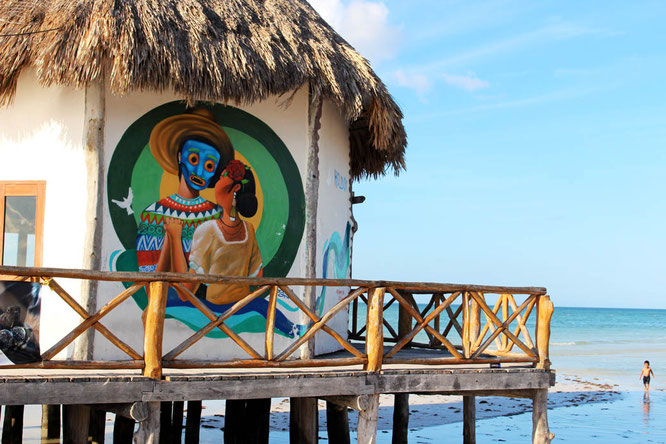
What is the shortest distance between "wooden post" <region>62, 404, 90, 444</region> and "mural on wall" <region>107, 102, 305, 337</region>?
1138 millimetres

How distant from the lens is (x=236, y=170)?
7.80 meters

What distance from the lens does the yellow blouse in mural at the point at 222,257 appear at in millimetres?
7523

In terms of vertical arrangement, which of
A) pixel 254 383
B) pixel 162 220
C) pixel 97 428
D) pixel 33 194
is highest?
pixel 33 194

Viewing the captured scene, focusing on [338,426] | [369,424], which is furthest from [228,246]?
[338,426]

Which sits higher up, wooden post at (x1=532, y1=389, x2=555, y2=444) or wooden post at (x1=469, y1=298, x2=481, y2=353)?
wooden post at (x1=469, y1=298, x2=481, y2=353)

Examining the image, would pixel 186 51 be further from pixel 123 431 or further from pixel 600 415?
pixel 600 415

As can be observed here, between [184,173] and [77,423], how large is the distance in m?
2.65

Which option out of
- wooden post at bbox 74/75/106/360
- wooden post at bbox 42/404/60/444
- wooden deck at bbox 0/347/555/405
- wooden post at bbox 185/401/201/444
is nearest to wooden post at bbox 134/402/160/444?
wooden deck at bbox 0/347/555/405

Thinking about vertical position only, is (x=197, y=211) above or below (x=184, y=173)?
below

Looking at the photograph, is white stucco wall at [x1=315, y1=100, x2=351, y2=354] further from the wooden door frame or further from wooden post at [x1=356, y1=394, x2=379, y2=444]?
the wooden door frame

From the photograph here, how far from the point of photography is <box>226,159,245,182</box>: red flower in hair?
7.77 m

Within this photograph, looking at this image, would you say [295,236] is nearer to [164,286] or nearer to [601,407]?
[164,286]

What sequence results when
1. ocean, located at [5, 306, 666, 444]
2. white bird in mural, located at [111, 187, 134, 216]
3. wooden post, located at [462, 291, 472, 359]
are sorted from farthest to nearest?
ocean, located at [5, 306, 666, 444] < wooden post, located at [462, 291, 472, 359] < white bird in mural, located at [111, 187, 134, 216]

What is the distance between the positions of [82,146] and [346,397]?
344cm
